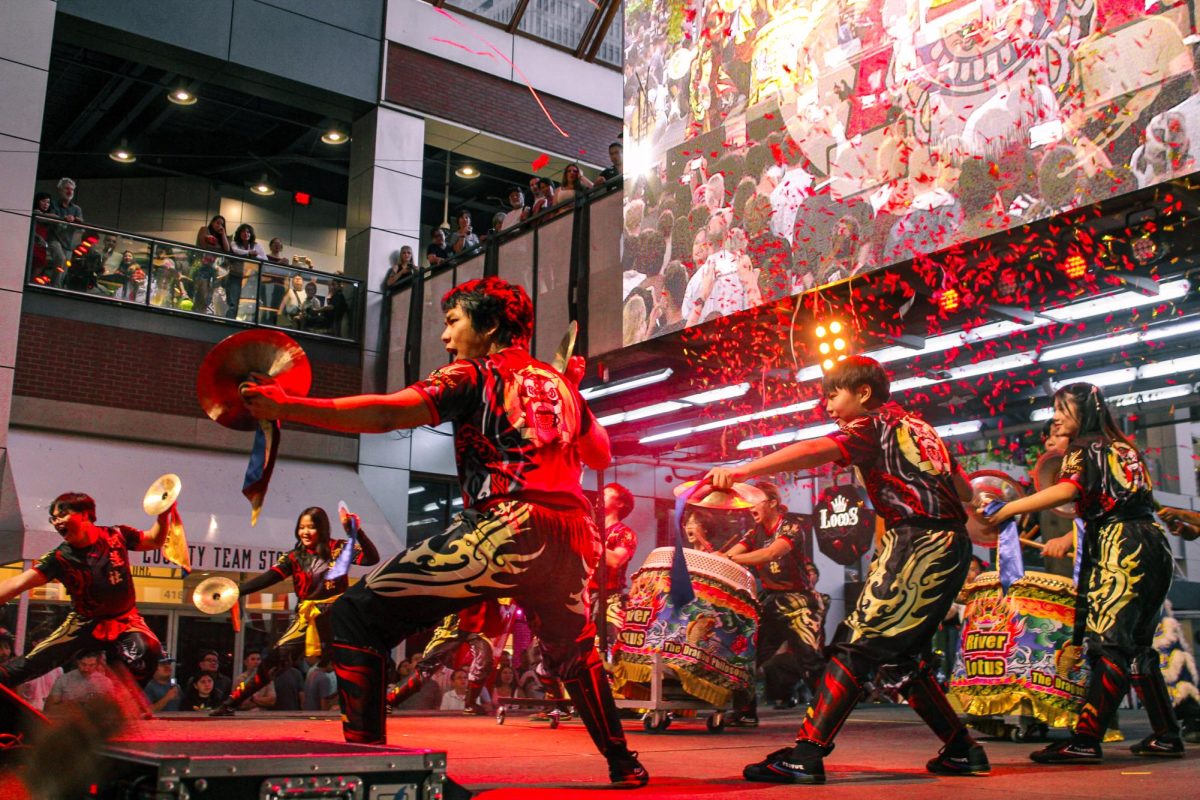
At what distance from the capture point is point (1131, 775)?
4332 mm

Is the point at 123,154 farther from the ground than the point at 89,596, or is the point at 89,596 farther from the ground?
the point at 123,154

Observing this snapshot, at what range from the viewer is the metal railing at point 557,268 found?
41.0 ft

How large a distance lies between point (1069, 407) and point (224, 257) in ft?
40.9

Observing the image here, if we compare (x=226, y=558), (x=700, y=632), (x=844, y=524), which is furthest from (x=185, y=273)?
(x=700, y=632)

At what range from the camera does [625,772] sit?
372cm

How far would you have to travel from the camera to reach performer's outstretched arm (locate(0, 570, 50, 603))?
243 inches

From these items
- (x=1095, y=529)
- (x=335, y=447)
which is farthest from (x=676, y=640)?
(x=335, y=447)

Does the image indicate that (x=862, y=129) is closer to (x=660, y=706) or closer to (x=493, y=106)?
(x=660, y=706)

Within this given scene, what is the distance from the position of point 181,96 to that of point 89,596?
482 inches

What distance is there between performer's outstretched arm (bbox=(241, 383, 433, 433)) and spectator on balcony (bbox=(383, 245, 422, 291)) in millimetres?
13225

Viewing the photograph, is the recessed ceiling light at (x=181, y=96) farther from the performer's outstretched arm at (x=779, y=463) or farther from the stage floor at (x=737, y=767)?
the performer's outstretched arm at (x=779, y=463)

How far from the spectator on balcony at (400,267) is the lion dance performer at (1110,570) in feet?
40.5

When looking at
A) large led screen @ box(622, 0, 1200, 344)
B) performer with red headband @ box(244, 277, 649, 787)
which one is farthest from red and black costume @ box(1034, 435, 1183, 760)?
large led screen @ box(622, 0, 1200, 344)

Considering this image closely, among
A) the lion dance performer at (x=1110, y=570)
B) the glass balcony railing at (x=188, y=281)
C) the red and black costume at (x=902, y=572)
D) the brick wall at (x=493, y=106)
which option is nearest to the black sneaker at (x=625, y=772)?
the red and black costume at (x=902, y=572)
